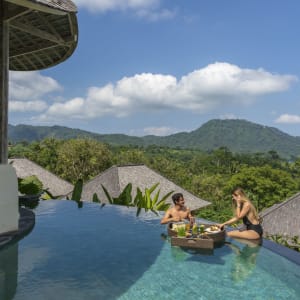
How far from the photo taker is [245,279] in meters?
4.46

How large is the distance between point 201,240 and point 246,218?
4.07ft

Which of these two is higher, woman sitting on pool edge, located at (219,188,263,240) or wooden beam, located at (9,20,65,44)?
wooden beam, located at (9,20,65,44)

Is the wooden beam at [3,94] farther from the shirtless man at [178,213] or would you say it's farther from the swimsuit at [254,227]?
the swimsuit at [254,227]

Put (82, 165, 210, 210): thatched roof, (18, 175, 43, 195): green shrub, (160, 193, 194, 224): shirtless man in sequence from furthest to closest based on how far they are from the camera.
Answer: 1. (82, 165, 210, 210): thatched roof
2. (18, 175, 43, 195): green shrub
3. (160, 193, 194, 224): shirtless man

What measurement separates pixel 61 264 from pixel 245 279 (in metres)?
2.42

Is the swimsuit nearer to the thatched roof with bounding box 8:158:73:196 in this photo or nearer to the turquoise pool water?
the turquoise pool water

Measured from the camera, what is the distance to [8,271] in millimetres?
4520

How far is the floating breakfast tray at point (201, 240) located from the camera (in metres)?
5.38

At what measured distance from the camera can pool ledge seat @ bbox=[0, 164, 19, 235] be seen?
5441 mm

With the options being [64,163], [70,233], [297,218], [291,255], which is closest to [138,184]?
[297,218]

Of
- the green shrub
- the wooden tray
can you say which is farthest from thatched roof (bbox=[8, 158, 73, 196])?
the wooden tray

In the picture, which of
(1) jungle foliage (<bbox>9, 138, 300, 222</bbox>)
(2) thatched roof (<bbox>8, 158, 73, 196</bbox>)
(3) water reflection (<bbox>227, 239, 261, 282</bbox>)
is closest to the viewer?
(3) water reflection (<bbox>227, 239, 261, 282</bbox>)

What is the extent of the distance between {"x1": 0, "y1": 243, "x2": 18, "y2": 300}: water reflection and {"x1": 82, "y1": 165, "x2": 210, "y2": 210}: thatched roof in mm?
16899

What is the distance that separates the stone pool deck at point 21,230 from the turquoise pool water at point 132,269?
11cm
